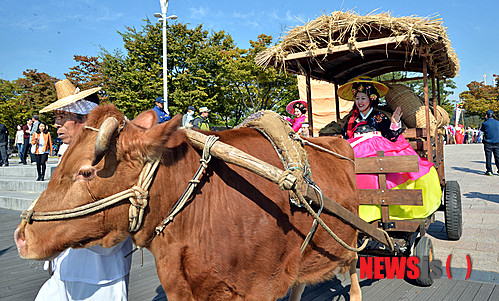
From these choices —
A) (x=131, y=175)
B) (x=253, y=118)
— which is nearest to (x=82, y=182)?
(x=131, y=175)

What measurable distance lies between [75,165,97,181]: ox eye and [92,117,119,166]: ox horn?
0.06 m

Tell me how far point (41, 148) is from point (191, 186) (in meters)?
11.3

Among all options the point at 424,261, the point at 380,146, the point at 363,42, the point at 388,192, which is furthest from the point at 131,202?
the point at 424,261

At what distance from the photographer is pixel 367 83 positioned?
469 centimetres

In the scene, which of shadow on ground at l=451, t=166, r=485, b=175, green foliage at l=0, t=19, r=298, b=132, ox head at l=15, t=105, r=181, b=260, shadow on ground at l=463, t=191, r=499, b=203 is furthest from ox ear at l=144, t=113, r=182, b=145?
green foliage at l=0, t=19, r=298, b=132

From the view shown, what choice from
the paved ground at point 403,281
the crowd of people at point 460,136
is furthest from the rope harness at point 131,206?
the crowd of people at point 460,136

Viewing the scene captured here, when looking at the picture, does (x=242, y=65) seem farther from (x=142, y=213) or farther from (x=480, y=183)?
(x=142, y=213)

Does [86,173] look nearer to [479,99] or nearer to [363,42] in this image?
[363,42]

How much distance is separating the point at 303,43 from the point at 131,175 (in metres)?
3.46

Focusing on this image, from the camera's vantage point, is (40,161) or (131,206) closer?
(131,206)

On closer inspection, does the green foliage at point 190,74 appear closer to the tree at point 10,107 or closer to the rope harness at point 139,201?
the tree at point 10,107

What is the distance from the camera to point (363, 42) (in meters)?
4.05

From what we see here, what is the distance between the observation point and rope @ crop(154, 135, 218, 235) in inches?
66.9

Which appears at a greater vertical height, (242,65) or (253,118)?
(242,65)
